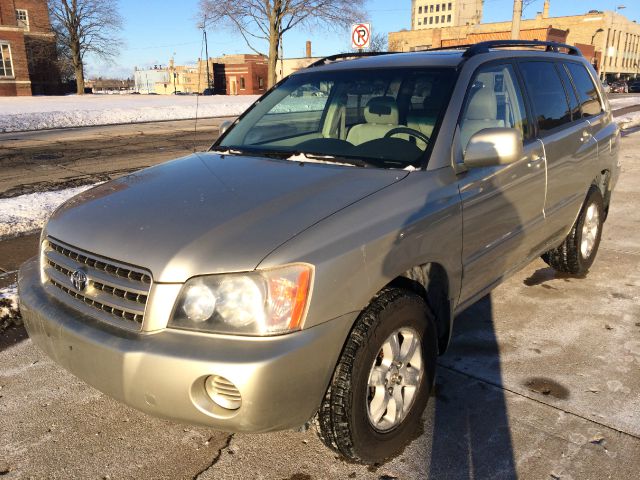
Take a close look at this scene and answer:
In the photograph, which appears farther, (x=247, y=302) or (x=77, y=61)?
(x=77, y=61)

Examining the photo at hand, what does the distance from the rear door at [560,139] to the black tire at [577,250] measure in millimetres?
183

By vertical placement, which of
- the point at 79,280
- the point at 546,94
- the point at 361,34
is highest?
the point at 361,34

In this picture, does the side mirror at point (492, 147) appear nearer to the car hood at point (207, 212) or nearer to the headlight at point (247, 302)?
the car hood at point (207, 212)

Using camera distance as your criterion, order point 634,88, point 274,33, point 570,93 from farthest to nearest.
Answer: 1. point 634,88
2. point 274,33
3. point 570,93

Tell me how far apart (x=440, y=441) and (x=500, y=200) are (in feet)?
4.48

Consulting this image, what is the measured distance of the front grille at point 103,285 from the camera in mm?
2107

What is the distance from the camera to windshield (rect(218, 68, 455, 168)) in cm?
296

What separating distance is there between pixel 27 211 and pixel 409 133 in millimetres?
4992

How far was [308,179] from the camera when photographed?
264 centimetres

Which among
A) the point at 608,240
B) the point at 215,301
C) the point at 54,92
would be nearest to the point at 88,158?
the point at 608,240

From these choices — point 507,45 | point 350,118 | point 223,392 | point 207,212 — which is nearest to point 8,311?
point 207,212

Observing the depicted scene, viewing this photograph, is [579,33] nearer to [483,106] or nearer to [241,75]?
[241,75]

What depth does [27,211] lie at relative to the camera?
6258 millimetres

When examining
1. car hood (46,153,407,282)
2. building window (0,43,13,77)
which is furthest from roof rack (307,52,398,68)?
building window (0,43,13,77)
